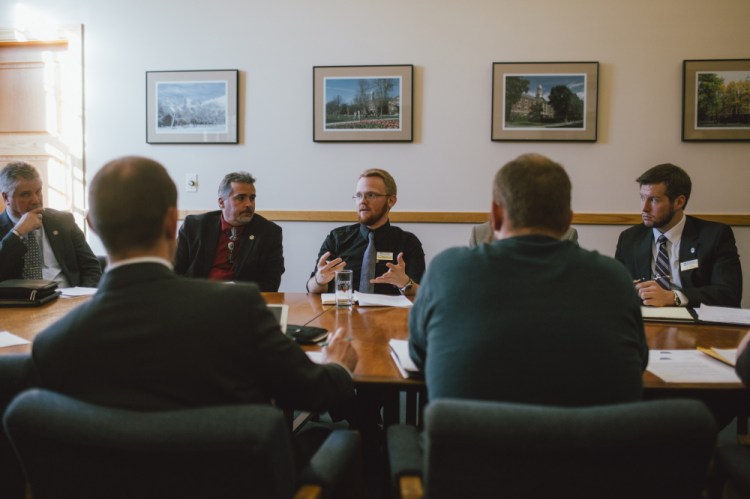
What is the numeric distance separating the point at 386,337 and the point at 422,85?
8.83 ft

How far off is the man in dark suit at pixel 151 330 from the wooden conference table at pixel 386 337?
1.40 ft

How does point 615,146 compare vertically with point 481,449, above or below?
above

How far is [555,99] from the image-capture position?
3924 millimetres

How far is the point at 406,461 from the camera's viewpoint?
3.92 feet

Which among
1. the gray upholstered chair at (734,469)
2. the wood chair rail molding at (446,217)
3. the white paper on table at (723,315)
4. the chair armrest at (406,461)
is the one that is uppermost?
the wood chair rail molding at (446,217)

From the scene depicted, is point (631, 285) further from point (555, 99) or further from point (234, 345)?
point (555, 99)

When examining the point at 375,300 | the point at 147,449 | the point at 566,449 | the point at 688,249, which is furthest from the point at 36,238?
the point at 688,249

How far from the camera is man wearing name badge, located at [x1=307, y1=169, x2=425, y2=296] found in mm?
3033

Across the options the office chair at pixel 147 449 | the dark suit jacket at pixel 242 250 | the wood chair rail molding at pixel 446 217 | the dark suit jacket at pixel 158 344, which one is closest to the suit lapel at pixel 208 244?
the dark suit jacket at pixel 242 250

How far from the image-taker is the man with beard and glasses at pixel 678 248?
268cm

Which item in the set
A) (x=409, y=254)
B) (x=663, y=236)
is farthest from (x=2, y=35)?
(x=663, y=236)

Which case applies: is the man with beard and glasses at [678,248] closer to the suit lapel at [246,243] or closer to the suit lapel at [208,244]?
the suit lapel at [246,243]

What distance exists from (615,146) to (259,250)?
2680 millimetres

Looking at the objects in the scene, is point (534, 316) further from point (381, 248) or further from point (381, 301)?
point (381, 248)
